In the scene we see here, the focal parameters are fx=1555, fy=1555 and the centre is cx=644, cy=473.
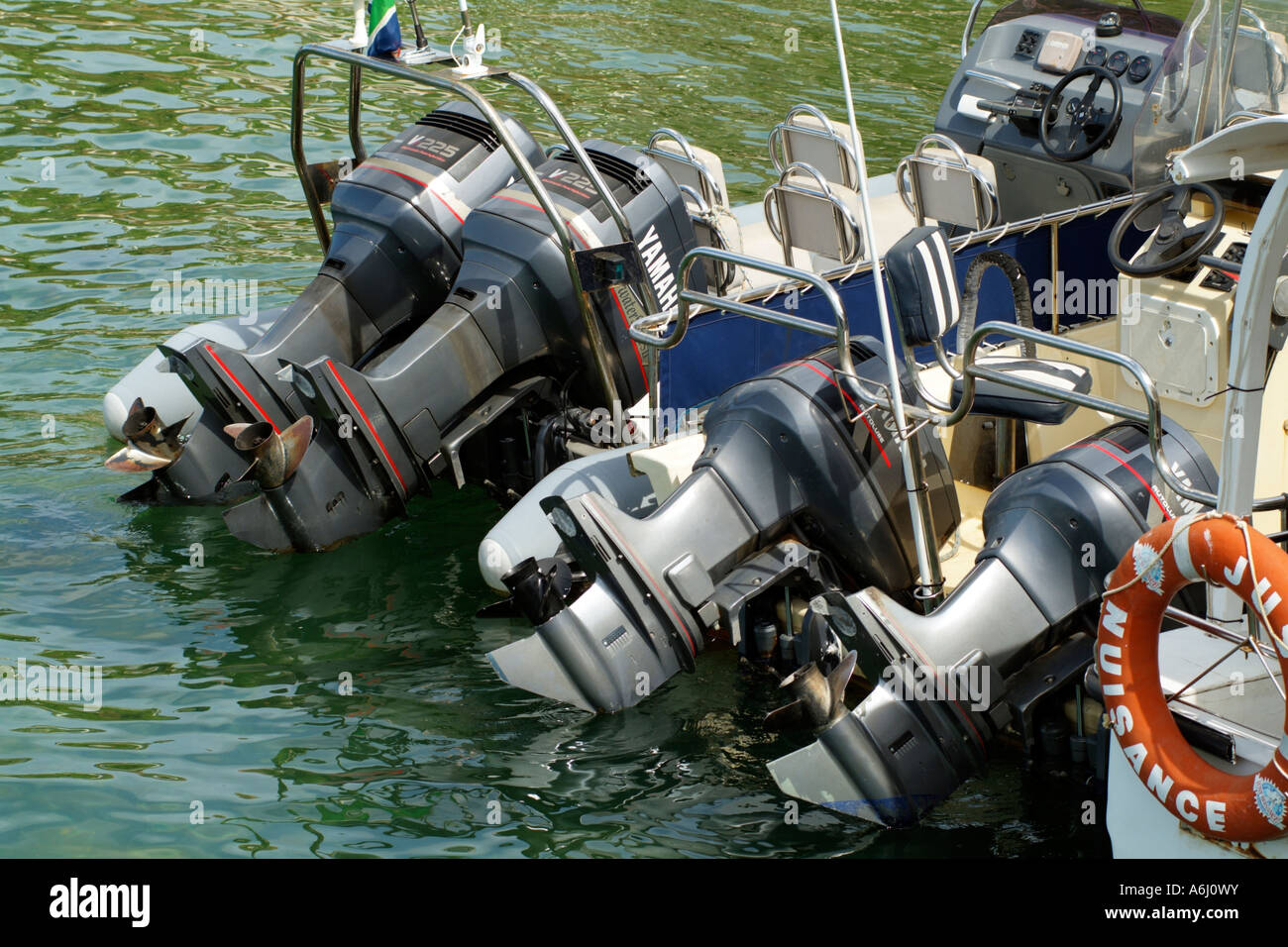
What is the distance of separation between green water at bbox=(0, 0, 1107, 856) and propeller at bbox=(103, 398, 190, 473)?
0.80 ft

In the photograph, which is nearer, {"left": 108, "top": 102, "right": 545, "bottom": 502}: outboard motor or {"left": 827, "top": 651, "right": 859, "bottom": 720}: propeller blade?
{"left": 827, "top": 651, "right": 859, "bottom": 720}: propeller blade

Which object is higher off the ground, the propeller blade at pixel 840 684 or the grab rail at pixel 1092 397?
the grab rail at pixel 1092 397

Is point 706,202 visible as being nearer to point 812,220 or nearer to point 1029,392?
point 812,220

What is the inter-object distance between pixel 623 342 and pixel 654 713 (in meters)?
1.52

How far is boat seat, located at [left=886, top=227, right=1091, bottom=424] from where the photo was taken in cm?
422

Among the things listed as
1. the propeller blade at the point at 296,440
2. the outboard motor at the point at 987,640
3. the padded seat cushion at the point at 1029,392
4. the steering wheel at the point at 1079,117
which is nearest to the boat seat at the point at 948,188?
the steering wheel at the point at 1079,117

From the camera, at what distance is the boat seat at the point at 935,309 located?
13.8 feet

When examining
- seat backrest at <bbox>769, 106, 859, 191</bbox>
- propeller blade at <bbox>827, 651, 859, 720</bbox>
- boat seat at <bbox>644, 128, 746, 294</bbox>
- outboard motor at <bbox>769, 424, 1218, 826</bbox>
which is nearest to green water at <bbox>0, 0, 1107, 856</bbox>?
outboard motor at <bbox>769, 424, 1218, 826</bbox>

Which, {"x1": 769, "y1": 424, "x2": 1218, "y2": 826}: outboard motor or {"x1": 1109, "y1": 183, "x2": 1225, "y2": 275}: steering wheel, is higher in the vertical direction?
{"x1": 1109, "y1": 183, "x2": 1225, "y2": 275}: steering wheel

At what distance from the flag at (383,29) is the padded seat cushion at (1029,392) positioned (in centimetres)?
238

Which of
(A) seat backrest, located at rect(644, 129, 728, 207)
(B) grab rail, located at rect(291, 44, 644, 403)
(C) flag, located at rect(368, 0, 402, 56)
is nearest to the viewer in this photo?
(B) grab rail, located at rect(291, 44, 644, 403)

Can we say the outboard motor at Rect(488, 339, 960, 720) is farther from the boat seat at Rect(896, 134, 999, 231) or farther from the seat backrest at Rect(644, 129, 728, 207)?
the seat backrest at Rect(644, 129, 728, 207)

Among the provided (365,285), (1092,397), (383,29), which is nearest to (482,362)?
(365,285)

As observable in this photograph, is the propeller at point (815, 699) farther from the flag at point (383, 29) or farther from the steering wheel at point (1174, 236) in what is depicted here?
the flag at point (383, 29)
